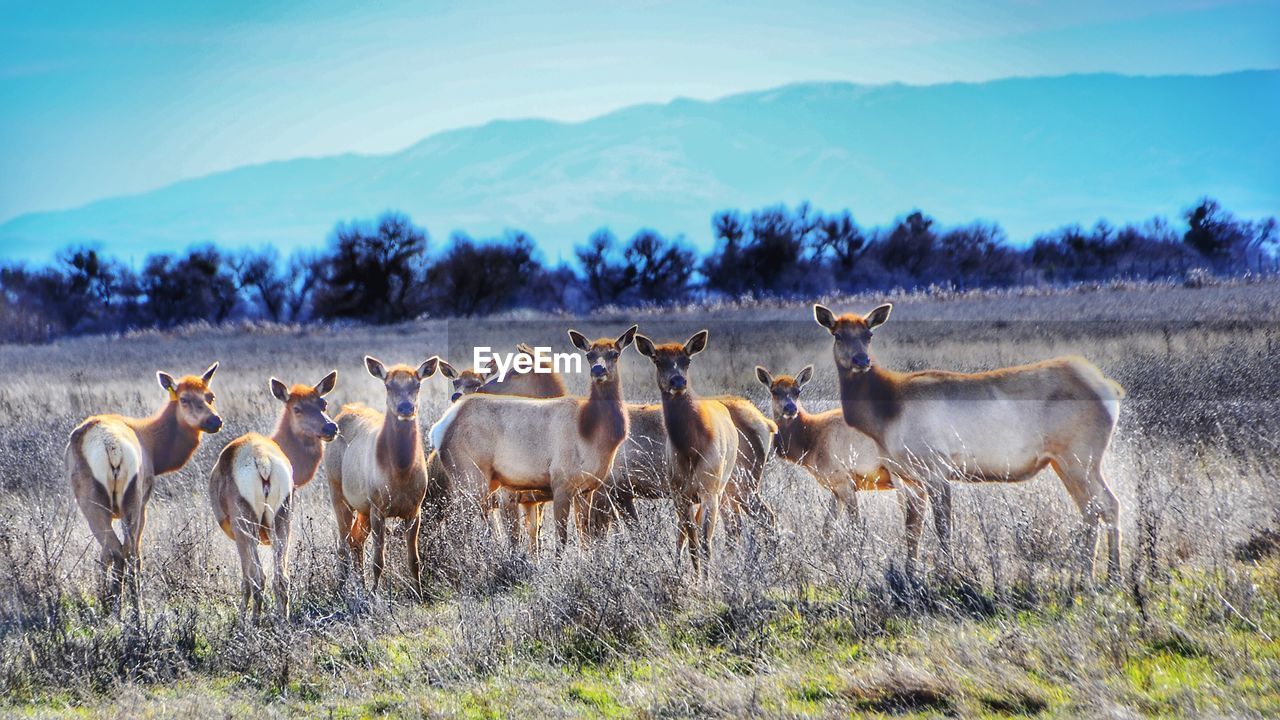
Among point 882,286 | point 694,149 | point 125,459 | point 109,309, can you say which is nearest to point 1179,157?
point 882,286

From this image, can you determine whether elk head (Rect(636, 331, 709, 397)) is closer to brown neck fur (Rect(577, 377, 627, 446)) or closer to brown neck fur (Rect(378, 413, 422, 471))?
brown neck fur (Rect(577, 377, 627, 446))

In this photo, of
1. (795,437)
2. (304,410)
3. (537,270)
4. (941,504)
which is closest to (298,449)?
(304,410)

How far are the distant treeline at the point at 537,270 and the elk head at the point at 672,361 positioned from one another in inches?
810

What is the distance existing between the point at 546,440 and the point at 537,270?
95.4 feet

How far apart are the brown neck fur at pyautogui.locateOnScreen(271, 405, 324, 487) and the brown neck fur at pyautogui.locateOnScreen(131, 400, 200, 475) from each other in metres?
0.76

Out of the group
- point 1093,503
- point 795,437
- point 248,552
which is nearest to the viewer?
point 248,552

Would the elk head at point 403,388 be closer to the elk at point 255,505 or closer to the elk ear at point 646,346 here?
the elk at point 255,505

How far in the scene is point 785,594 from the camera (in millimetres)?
7238

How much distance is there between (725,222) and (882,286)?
7.75 m

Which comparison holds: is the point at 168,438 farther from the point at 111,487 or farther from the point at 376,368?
the point at 376,368

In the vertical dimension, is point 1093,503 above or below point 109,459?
below

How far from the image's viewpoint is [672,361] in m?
9.18

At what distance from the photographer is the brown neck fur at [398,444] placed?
339 inches

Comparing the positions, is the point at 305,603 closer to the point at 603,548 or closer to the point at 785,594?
the point at 603,548
